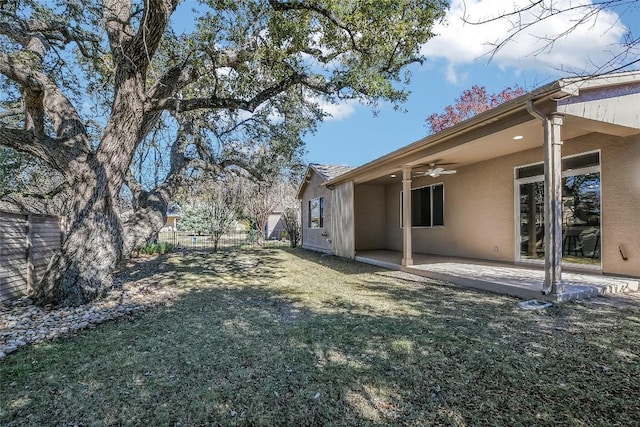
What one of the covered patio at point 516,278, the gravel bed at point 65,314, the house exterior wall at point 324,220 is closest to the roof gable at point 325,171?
the house exterior wall at point 324,220

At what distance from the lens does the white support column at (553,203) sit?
4.79m

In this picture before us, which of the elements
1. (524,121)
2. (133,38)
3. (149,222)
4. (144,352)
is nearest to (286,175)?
(149,222)

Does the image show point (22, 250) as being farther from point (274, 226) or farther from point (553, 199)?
point (274, 226)

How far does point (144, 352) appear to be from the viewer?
3.38 m

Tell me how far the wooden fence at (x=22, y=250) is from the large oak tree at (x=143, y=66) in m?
0.48

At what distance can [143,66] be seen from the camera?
18.9 ft

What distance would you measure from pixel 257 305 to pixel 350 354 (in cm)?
234

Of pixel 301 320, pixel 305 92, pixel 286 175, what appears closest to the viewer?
pixel 301 320

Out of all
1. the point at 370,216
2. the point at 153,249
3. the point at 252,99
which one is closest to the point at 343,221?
the point at 370,216

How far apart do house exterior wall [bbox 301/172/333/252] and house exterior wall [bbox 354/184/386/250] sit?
1154 mm

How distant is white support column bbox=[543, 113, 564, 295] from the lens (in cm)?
479

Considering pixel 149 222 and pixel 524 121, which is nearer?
pixel 524 121

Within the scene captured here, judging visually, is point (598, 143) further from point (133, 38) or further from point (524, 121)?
point (133, 38)

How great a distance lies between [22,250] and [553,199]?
27.2 ft
